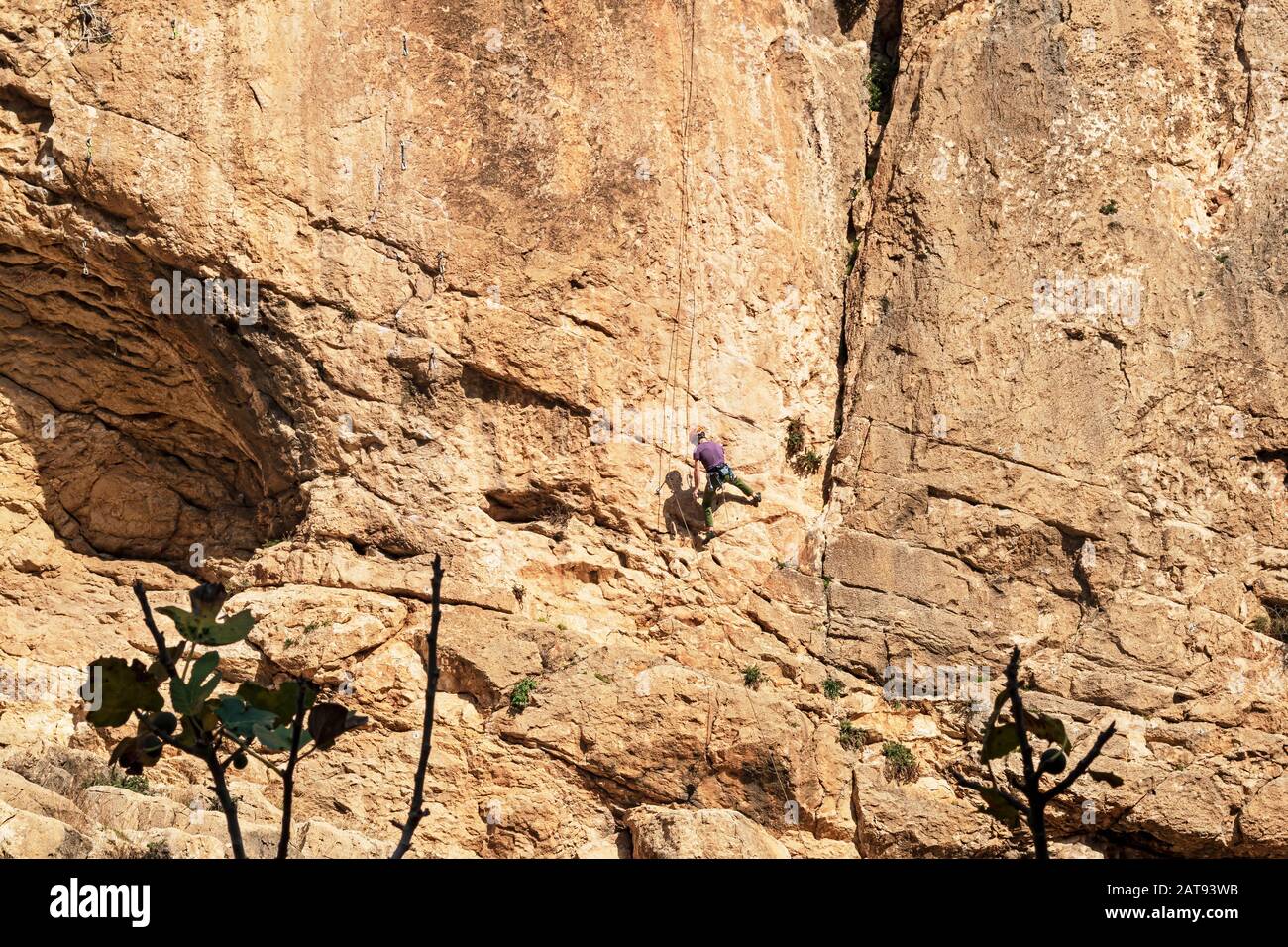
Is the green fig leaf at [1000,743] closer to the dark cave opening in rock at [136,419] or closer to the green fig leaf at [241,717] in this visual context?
the green fig leaf at [241,717]

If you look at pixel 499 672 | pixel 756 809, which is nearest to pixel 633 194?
pixel 499 672

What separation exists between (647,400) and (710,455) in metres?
1.03

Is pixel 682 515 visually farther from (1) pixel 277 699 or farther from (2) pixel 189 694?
(2) pixel 189 694

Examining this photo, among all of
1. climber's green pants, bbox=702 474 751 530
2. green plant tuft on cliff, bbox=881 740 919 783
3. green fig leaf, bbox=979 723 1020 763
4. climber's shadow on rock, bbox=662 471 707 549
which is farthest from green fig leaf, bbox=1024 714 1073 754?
climber's shadow on rock, bbox=662 471 707 549

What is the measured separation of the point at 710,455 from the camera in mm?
13609

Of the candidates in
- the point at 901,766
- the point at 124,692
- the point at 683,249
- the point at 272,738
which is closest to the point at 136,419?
the point at 683,249

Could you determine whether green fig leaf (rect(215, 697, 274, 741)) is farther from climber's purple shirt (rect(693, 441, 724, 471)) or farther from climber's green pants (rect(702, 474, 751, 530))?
climber's green pants (rect(702, 474, 751, 530))

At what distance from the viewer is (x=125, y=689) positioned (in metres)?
3.65

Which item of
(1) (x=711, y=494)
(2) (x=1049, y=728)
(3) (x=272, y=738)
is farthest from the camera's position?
(1) (x=711, y=494)

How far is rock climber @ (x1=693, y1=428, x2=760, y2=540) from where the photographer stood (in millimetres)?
13617

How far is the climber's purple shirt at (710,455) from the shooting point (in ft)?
44.6
